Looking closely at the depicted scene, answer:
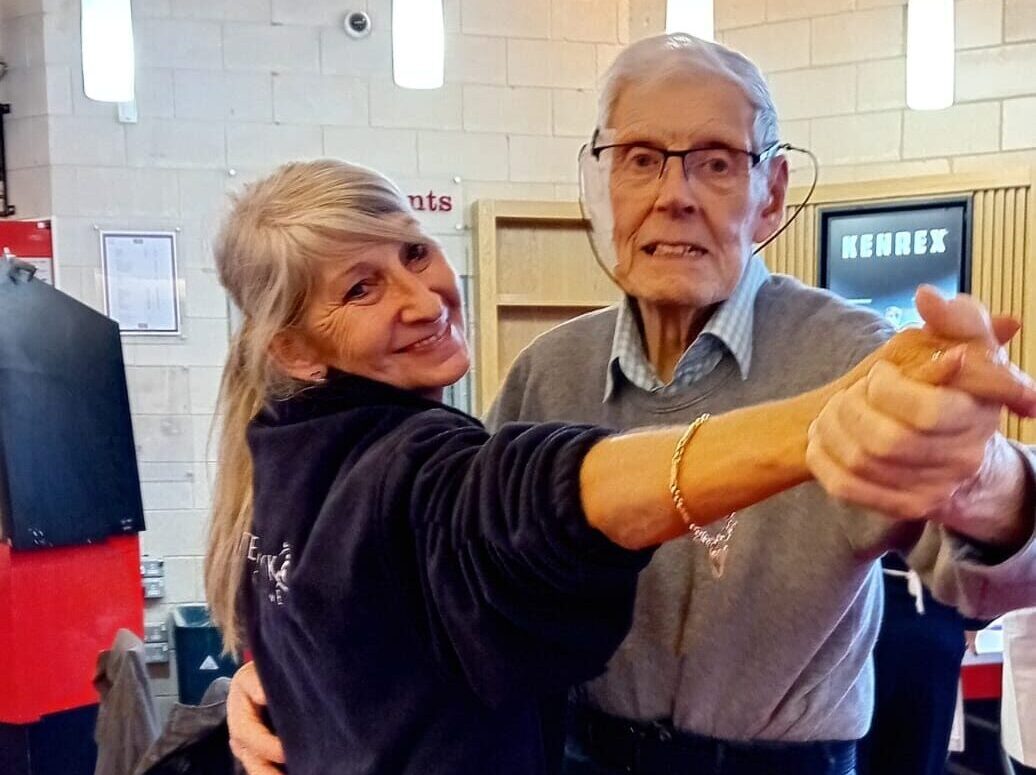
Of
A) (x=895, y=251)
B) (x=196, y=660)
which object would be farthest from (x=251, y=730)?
(x=895, y=251)

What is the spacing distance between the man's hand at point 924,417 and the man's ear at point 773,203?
26.4 inches

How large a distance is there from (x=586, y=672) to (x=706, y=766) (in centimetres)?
36

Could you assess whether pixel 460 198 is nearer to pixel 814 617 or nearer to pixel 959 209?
pixel 959 209

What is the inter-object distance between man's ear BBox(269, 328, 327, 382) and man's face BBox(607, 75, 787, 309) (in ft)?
1.37

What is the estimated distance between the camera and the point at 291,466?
91 cm

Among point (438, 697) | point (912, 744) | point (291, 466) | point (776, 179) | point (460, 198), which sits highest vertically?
point (460, 198)

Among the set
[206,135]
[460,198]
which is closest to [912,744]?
[460,198]

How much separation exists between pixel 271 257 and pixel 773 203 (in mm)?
638

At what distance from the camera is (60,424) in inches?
99.9

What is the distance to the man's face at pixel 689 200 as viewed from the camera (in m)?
1.14

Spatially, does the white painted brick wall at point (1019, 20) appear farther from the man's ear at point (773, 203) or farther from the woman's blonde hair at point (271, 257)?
the woman's blonde hair at point (271, 257)

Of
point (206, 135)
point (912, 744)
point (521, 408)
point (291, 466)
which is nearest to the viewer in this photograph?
point (291, 466)

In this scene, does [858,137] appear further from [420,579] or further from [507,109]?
[420,579]

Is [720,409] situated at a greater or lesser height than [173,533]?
greater
